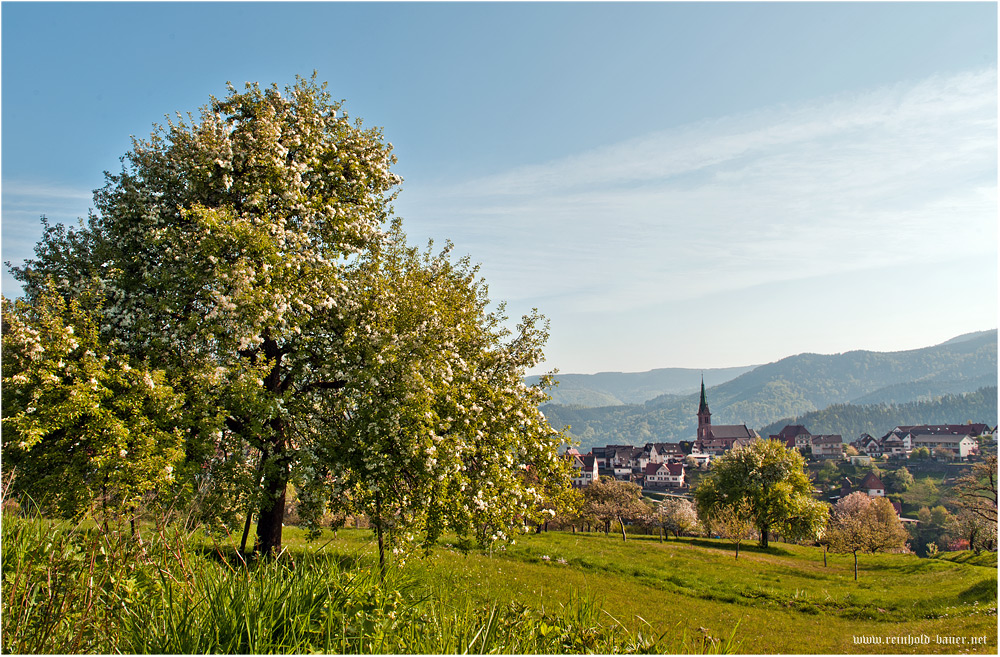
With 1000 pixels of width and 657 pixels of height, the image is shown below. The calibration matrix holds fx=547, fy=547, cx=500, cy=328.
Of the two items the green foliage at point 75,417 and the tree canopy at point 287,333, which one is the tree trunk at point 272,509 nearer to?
the tree canopy at point 287,333

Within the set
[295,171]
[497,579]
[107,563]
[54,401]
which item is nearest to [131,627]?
[107,563]

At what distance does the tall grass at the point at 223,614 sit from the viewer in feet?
18.9

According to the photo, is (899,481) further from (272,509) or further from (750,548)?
(272,509)

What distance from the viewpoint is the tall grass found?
5.76 metres

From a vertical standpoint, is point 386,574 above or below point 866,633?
above

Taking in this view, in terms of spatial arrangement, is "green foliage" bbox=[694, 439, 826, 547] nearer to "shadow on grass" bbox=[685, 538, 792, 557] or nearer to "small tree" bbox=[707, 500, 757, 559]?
"small tree" bbox=[707, 500, 757, 559]

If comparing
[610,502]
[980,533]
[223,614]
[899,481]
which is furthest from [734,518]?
[899,481]

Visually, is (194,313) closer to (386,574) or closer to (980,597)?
(386,574)

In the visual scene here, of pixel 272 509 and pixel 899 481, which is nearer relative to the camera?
pixel 272 509

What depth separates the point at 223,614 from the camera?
6.11 metres

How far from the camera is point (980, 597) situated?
27094 millimetres

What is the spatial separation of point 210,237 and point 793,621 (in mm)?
26472

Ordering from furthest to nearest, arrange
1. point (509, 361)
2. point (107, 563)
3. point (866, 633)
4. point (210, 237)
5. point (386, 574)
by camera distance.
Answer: point (866, 633)
point (509, 361)
point (210, 237)
point (386, 574)
point (107, 563)

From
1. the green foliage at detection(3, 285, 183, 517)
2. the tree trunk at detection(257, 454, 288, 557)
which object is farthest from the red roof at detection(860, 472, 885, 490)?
the green foliage at detection(3, 285, 183, 517)
